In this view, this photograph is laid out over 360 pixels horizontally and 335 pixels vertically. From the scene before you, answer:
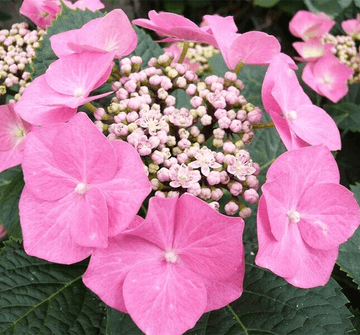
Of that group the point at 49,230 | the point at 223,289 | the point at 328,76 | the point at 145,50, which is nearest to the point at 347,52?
the point at 328,76

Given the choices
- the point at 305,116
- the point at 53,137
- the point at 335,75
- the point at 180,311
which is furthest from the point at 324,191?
the point at 335,75

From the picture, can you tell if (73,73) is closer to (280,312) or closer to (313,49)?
(280,312)

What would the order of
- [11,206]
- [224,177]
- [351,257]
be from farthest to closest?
1. [11,206]
2. [351,257]
3. [224,177]

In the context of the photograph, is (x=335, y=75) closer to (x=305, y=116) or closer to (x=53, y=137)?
(x=305, y=116)

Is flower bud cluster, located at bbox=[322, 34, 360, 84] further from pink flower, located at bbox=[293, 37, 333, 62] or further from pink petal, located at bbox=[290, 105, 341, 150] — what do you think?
pink petal, located at bbox=[290, 105, 341, 150]

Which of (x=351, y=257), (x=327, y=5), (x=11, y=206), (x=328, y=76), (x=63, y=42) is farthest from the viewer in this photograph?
(x=327, y=5)

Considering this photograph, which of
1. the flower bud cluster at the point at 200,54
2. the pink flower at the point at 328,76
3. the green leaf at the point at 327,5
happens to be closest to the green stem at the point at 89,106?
the flower bud cluster at the point at 200,54

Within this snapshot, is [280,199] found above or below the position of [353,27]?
above
